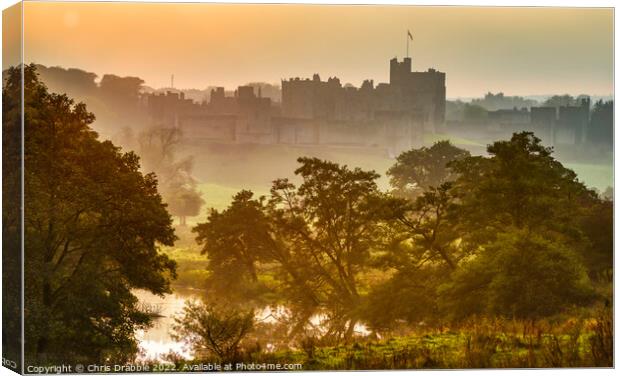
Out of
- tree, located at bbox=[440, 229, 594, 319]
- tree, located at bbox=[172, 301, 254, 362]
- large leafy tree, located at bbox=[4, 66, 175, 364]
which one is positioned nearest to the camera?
large leafy tree, located at bbox=[4, 66, 175, 364]

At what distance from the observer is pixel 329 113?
2248cm

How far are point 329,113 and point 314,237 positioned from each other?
1.98 metres

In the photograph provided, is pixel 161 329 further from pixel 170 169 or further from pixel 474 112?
pixel 474 112

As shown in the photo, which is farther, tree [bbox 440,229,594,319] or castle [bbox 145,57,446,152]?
castle [bbox 145,57,446,152]

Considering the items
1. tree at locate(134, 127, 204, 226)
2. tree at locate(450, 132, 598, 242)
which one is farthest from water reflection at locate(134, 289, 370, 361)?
tree at locate(450, 132, 598, 242)

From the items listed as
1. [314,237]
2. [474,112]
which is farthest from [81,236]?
[474,112]

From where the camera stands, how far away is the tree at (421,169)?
22016 millimetres

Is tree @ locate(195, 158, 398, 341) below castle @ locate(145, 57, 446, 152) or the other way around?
below

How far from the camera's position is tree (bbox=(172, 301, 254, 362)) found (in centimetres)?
2142

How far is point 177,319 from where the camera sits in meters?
21.6

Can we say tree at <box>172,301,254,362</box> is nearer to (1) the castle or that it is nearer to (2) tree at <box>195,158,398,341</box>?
(2) tree at <box>195,158,398,341</box>

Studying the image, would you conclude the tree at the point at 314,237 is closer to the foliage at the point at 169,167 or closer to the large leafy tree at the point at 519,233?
the foliage at the point at 169,167

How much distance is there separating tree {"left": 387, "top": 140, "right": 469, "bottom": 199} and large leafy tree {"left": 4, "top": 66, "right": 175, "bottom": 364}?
3.60 m

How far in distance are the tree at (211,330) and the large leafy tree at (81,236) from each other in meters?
0.54
